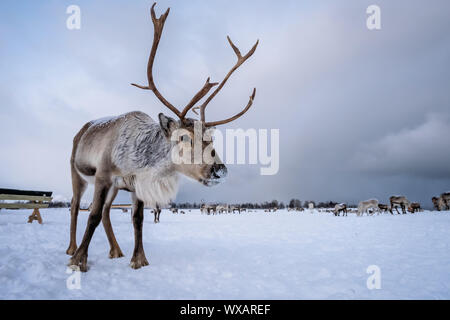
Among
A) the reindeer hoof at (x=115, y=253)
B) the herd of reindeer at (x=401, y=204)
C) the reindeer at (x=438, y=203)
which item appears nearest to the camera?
the reindeer hoof at (x=115, y=253)

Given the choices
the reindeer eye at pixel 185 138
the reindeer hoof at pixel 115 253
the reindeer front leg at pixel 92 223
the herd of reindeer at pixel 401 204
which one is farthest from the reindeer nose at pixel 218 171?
the herd of reindeer at pixel 401 204

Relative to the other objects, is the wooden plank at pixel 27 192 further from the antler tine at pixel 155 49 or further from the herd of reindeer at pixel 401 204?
the herd of reindeer at pixel 401 204

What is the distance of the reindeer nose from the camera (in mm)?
3471

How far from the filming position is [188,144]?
12.3 feet

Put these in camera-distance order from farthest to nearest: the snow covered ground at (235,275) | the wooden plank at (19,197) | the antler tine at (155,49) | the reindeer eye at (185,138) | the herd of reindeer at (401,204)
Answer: the herd of reindeer at (401,204)
the wooden plank at (19,197)
the antler tine at (155,49)
the reindeer eye at (185,138)
the snow covered ground at (235,275)

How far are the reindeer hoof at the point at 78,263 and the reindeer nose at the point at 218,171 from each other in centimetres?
215

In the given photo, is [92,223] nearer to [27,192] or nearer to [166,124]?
[166,124]

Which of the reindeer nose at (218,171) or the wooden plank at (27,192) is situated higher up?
the reindeer nose at (218,171)

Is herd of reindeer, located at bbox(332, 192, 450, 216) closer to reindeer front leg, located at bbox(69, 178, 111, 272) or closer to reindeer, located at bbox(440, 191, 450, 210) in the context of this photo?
reindeer, located at bbox(440, 191, 450, 210)

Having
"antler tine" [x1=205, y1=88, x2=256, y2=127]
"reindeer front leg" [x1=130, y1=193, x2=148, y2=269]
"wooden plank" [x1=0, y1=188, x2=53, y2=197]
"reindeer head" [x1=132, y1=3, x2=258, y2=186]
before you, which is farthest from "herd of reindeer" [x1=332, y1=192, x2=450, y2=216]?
"wooden plank" [x1=0, y1=188, x2=53, y2=197]

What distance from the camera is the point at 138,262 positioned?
12.1 ft

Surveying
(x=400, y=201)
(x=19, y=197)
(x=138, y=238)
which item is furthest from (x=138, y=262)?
(x=400, y=201)

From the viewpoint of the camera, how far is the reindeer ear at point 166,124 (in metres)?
3.86

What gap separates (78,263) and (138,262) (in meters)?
0.80
